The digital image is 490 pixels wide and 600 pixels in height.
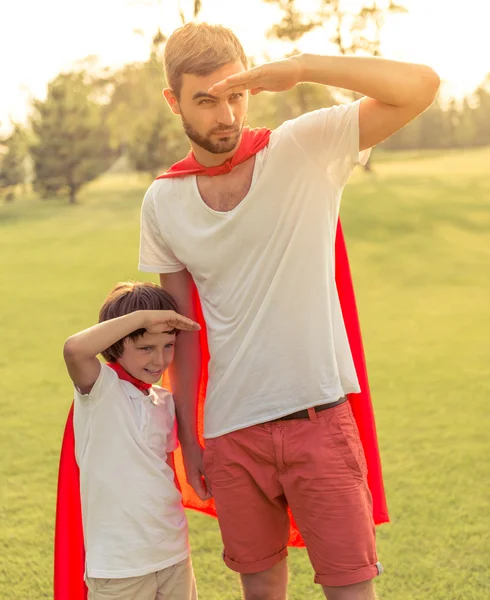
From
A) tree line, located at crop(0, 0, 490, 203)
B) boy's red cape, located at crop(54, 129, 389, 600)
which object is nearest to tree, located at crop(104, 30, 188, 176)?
tree line, located at crop(0, 0, 490, 203)

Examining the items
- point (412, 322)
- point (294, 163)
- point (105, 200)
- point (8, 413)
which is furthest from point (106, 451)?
point (105, 200)

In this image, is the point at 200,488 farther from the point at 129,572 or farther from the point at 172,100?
the point at 172,100

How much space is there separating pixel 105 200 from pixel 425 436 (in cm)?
2199

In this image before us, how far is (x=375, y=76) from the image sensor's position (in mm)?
2223

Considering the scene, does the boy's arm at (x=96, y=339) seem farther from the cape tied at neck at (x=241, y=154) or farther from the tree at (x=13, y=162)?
the tree at (x=13, y=162)

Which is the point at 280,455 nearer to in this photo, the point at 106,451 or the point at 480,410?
the point at 106,451

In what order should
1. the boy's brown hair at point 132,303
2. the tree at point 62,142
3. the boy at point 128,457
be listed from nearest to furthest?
the boy at point 128,457 → the boy's brown hair at point 132,303 → the tree at point 62,142

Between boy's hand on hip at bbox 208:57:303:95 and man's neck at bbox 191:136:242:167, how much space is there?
257 millimetres

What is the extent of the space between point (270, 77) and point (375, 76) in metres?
0.26

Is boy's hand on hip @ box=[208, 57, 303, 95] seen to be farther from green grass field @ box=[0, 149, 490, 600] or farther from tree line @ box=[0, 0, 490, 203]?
tree line @ box=[0, 0, 490, 203]

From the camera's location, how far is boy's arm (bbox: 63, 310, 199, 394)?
249 cm

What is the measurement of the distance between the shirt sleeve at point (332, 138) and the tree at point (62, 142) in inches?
1040

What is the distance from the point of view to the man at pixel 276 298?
240 cm

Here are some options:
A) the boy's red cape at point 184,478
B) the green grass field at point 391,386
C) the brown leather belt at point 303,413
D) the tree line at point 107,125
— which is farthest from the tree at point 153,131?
the brown leather belt at point 303,413
